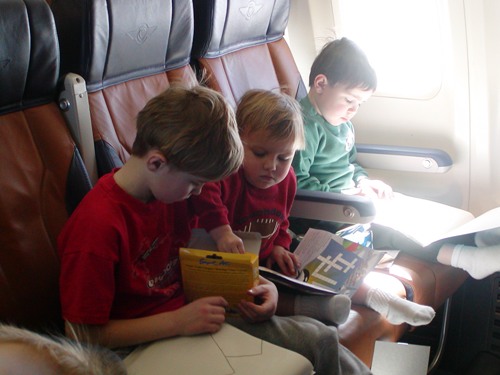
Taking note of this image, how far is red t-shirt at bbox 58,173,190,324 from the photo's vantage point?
145 centimetres

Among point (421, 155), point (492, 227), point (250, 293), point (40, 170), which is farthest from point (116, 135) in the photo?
point (421, 155)

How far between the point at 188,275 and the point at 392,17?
1940 mm

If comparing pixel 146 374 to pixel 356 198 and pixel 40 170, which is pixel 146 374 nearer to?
pixel 40 170

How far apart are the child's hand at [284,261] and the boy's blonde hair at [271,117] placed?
337 mm

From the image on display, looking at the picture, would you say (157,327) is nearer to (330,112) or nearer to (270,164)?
(270,164)

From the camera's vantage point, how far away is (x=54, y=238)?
169 centimetres

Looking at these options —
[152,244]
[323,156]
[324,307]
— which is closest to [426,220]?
[323,156]

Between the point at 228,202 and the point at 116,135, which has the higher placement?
the point at 116,135

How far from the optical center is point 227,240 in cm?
182

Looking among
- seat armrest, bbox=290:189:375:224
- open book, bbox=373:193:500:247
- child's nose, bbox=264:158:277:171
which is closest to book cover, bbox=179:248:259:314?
child's nose, bbox=264:158:277:171

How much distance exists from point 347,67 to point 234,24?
1.46 feet

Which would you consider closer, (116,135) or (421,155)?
(116,135)

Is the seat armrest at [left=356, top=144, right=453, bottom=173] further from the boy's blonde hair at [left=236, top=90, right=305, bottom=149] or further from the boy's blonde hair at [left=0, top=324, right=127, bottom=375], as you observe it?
the boy's blonde hair at [left=0, top=324, right=127, bottom=375]

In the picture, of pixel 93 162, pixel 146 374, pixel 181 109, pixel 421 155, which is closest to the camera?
pixel 146 374
